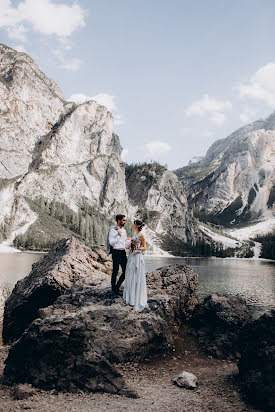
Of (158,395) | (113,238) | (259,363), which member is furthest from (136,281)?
(259,363)

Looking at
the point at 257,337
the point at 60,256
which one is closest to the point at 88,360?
the point at 257,337

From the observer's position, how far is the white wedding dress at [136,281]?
1716cm

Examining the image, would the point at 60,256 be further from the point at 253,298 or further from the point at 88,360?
the point at 253,298

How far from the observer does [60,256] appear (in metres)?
24.6

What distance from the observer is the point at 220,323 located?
66.4ft

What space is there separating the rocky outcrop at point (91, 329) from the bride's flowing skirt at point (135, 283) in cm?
55

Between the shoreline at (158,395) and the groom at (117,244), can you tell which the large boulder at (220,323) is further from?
the groom at (117,244)

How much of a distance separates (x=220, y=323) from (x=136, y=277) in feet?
23.0

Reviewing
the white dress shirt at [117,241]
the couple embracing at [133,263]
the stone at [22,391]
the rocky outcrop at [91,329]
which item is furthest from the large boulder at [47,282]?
the stone at [22,391]

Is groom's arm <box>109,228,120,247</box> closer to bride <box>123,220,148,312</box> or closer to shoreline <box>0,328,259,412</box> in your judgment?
bride <box>123,220,148,312</box>

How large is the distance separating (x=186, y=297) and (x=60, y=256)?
9.81m

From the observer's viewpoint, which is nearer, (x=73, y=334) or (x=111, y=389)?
(x=111, y=389)

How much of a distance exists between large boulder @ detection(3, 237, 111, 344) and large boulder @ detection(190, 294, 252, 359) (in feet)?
22.7

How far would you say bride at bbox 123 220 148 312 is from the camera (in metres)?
17.2
